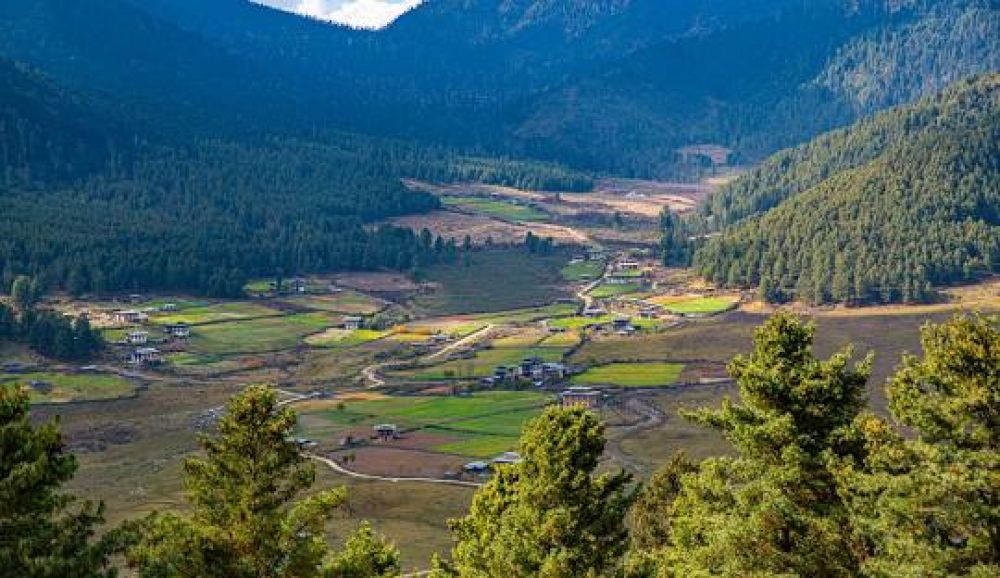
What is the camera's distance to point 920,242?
186125mm

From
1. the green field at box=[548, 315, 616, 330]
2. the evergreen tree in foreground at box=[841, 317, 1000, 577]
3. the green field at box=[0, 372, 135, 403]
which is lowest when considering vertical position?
the green field at box=[0, 372, 135, 403]

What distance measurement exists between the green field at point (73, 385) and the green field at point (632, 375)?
54397 millimetres

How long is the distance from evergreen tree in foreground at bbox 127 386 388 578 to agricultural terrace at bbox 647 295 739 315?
15879cm

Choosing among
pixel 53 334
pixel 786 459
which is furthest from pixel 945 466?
pixel 53 334

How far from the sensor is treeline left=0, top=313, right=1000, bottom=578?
20391mm

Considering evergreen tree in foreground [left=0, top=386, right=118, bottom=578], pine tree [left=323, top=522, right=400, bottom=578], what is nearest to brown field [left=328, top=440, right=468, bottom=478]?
pine tree [left=323, top=522, right=400, bottom=578]

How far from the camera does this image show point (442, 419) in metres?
117

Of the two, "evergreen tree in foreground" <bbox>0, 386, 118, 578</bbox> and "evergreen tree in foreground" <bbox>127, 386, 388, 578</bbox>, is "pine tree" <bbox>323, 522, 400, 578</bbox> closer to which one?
"evergreen tree in foreground" <bbox>127, 386, 388, 578</bbox>

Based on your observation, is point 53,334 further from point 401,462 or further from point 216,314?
point 401,462

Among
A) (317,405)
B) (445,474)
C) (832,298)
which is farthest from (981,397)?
(832,298)

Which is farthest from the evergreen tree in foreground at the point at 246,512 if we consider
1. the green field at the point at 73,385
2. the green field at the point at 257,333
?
the green field at the point at 257,333

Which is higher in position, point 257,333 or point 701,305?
point 701,305

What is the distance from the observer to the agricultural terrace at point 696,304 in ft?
598

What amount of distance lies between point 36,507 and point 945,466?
16130 mm
